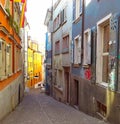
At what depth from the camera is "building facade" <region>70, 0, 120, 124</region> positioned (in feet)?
32.4

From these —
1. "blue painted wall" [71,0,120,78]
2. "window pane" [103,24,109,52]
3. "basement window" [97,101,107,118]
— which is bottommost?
"basement window" [97,101,107,118]

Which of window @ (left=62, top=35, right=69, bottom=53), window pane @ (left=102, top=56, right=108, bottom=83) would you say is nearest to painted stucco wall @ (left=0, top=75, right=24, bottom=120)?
window pane @ (left=102, top=56, right=108, bottom=83)

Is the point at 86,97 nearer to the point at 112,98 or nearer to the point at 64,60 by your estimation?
the point at 112,98

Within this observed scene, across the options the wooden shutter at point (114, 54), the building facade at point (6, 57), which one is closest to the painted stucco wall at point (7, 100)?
the building facade at point (6, 57)

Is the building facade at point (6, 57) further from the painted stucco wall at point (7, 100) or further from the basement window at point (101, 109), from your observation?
the basement window at point (101, 109)

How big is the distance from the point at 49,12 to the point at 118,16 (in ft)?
87.1

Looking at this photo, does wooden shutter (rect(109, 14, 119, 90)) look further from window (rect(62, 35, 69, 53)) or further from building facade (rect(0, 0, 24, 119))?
window (rect(62, 35, 69, 53))

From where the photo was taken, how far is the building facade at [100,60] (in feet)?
32.4

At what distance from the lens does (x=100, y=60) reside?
12.3 metres

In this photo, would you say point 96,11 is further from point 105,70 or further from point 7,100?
point 7,100

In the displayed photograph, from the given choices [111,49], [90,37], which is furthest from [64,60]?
[111,49]

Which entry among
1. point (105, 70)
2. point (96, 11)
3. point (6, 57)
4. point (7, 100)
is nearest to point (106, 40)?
point (105, 70)

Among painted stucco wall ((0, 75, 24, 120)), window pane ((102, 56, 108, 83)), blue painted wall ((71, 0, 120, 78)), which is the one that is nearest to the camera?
blue painted wall ((71, 0, 120, 78))

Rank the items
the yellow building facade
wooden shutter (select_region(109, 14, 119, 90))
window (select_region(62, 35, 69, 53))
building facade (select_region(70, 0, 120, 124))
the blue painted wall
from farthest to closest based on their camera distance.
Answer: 1. the yellow building facade
2. window (select_region(62, 35, 69, 53))
3. the blue painted wall
4. building facade (select_region(70, 0, 120, 124))
5. wooden shutter (select_region(109, 14, 119, 90))
